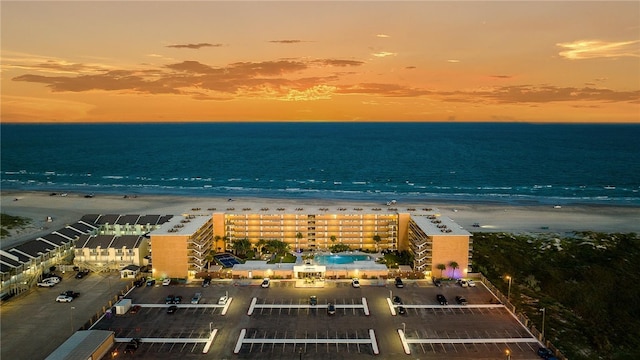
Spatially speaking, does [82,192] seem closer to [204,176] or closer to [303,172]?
[204,176]

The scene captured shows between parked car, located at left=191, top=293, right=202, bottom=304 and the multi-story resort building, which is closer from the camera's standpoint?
parked car, located at left=191, top=293, right=202, bottom=304

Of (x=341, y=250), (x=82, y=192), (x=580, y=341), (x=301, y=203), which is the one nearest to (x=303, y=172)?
(x=301, y=203)

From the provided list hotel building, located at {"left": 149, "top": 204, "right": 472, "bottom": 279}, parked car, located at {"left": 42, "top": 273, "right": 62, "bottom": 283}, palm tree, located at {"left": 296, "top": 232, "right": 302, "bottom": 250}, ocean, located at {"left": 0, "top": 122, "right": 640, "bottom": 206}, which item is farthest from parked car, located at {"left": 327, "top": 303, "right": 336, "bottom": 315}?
ocean, located at {"left": 0, "top": 122, "right": 640, "bottom": 206}

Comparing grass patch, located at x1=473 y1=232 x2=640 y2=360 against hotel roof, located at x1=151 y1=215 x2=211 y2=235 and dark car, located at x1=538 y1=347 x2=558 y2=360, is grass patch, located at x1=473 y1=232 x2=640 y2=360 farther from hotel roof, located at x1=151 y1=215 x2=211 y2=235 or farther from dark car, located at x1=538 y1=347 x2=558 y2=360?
hotel roof, located at x1=151 y1=215 x2=211 y2=235

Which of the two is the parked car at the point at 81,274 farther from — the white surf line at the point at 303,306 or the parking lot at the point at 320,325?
the white surf line at the point at 303,306

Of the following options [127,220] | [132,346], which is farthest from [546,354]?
[127,220]

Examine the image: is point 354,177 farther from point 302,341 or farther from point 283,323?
point 302,341
